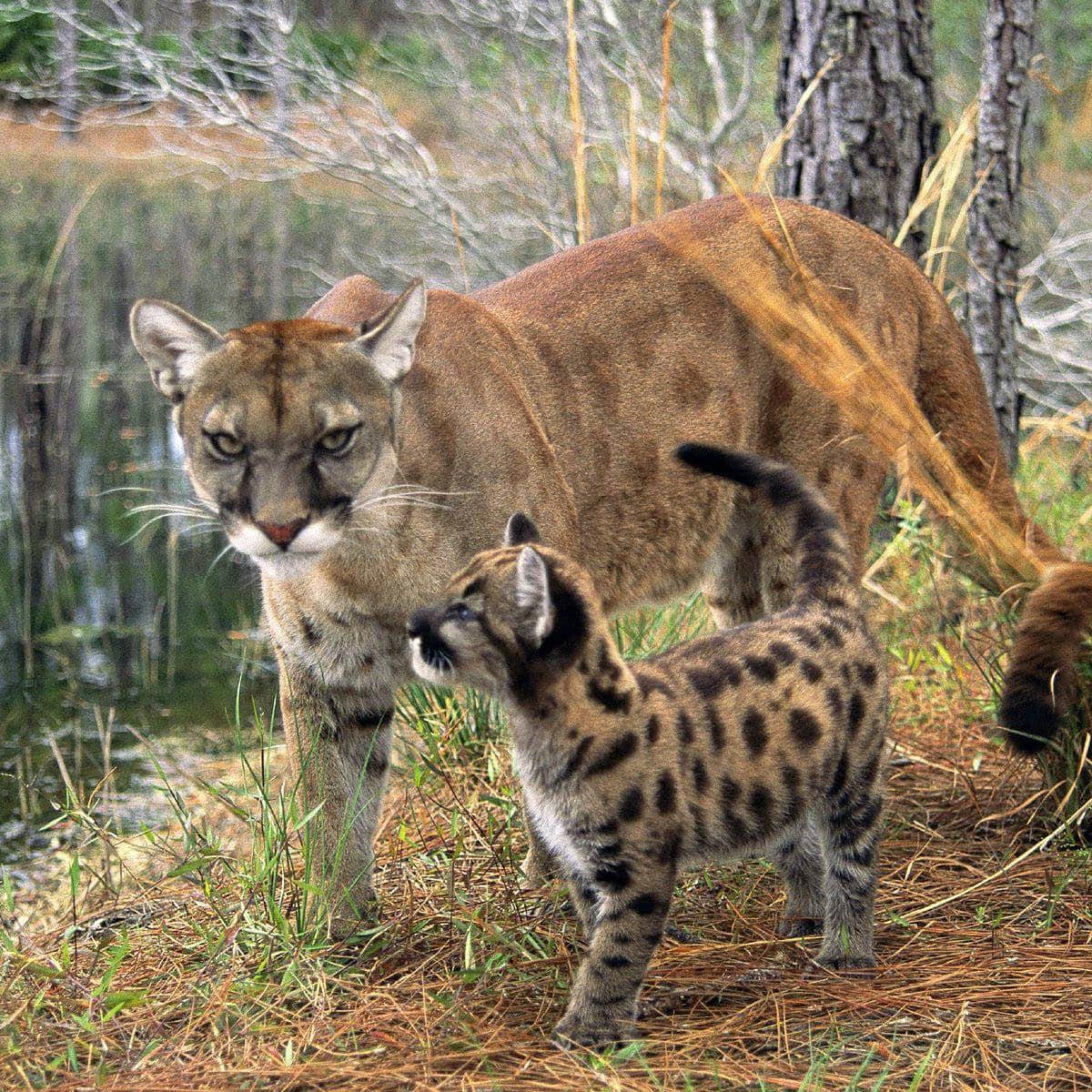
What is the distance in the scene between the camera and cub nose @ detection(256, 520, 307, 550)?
3.55m

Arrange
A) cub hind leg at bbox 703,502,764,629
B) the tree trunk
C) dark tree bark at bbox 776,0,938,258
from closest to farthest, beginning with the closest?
1. cub hind leg at bbox 703,502,764,629
2. dark tree bark at bbox 776,0,938,258
3. the tree trunk

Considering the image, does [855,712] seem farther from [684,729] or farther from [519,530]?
[519,530]

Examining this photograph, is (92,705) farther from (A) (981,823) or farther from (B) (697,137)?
(B) (697,137)

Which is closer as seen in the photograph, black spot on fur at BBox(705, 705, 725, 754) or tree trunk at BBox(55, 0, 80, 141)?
black spot on fur at BBox(705, 705, 725, 754)

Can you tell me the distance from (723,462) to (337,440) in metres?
1.01

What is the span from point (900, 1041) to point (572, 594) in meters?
1.26

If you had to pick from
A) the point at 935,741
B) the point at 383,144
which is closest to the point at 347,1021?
the point at 935,741

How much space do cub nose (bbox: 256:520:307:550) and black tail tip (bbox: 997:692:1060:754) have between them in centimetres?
188

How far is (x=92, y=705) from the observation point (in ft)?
24.8

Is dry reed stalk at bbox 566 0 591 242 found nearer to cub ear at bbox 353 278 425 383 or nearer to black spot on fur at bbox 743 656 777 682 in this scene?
cub ear at bbox 353 278 425 383

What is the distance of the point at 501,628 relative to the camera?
323cm

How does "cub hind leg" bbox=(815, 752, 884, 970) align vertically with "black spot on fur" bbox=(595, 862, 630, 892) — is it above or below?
below

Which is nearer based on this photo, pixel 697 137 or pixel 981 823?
pixel 981 823

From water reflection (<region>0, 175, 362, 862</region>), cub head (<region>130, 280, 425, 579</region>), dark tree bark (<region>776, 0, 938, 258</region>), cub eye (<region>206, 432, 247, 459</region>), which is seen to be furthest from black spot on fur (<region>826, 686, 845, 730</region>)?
dark tree bark (<region>776, 0, 938, 258</region>)
